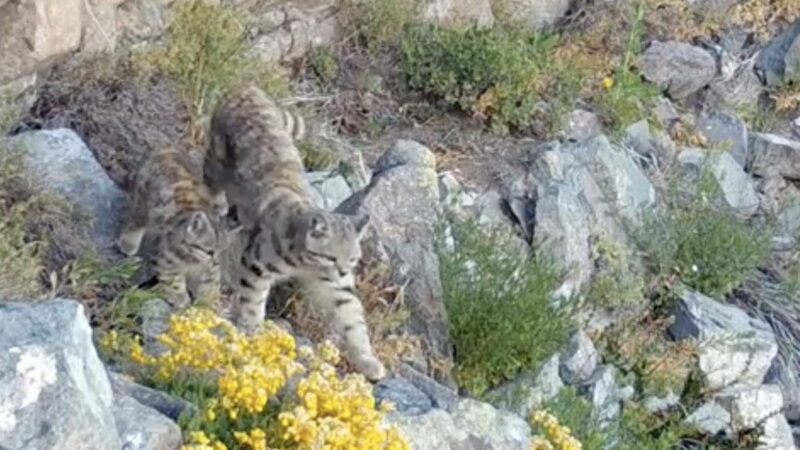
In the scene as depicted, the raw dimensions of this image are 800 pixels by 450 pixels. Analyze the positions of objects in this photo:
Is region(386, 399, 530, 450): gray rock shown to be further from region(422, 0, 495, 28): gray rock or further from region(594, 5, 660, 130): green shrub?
region(422, 0, 495, 28): gray rock

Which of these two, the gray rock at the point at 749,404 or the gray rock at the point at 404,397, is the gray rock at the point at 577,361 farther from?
the gray rock at the point at 404,397

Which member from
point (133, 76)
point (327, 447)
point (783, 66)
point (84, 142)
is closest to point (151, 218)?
point (84, 142)

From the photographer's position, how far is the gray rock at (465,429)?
6.49 m

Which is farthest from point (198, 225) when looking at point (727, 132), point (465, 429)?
point (727, 132)

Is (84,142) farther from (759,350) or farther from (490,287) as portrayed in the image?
(759,350)

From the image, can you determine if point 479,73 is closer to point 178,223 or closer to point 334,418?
point 178,223

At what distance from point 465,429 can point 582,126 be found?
17.0 feet

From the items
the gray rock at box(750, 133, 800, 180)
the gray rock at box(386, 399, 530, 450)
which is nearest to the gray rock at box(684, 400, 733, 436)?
the gray rock at box(386, 399, 530, 450)

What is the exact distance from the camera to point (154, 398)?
607cm

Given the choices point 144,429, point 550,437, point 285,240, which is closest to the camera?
point 144,429

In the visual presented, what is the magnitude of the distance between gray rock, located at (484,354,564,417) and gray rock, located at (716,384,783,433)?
4.43 ft

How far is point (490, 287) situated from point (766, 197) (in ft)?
13.5

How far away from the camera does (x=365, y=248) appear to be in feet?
29.2

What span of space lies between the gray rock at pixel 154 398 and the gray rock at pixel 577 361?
11.9 ft
